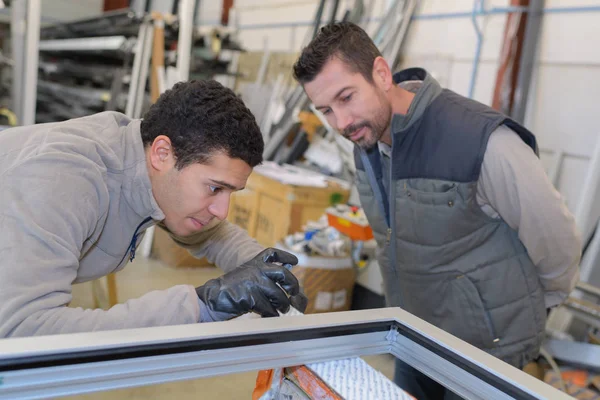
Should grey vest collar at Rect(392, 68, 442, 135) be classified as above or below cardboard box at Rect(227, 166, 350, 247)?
above

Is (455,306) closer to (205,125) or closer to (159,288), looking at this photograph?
(205,125)

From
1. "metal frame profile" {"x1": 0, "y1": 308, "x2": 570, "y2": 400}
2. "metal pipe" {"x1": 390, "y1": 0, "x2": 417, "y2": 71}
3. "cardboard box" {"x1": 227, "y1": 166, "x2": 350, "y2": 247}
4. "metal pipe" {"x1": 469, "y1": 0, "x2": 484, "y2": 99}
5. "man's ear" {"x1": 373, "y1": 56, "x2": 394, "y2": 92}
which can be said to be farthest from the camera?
"metal pipe" {"x1": 390, "y1": 0, "x2": 417, "y2": 71}

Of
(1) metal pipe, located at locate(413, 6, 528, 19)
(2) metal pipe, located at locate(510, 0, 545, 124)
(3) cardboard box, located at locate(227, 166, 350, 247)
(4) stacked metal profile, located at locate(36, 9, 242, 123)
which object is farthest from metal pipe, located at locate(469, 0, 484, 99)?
(4) stacked metal profile, located at locate(36, 9, 242, 123)

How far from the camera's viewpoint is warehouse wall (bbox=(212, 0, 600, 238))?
2441 millimetres

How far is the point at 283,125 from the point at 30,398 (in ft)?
11.2

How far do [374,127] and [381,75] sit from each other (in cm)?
16

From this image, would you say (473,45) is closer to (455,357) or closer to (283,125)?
(283,125)

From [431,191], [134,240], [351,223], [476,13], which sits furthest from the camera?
[476,13]

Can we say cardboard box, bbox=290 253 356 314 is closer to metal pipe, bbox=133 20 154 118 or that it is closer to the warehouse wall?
the warehouse wall

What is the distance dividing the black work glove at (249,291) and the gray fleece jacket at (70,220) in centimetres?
4

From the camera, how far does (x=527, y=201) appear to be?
3.88 feet

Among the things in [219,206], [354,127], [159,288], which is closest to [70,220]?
[219,206]

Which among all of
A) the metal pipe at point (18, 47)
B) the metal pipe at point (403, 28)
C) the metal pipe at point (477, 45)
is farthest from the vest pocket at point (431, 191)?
the metal pipe at point (18, 47)

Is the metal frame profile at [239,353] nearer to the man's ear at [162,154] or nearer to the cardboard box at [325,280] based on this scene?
the man's ear at [162,154]
